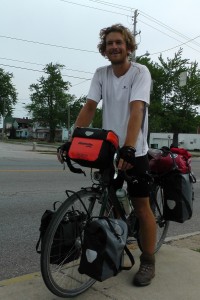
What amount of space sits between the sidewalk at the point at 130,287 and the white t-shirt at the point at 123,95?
110cm

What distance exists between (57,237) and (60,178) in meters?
8.36

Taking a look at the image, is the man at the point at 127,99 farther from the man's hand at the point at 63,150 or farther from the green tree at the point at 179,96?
the green tree at the point at 179,96

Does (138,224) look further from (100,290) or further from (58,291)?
(58,291)

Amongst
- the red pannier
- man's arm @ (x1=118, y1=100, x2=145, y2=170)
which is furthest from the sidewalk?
man's arm @ (x1=118, y1=100, x2=145, y2=170)

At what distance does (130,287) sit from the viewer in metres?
3.43

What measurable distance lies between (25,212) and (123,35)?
13.2 ft

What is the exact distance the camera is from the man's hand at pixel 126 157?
3.00m

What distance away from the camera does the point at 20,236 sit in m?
5.27

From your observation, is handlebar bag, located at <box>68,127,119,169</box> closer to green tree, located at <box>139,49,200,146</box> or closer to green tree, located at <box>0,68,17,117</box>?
green tree, located at <box>139,49,200,146</box>

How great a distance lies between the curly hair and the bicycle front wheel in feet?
4.00

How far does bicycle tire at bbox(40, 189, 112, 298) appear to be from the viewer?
2959 millimetres

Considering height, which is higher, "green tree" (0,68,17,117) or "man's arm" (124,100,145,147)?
"green tree" (0,68,17,117)

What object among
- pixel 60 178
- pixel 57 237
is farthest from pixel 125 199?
pixel 60 178

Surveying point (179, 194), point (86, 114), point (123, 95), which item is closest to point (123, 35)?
point (123, 95)
